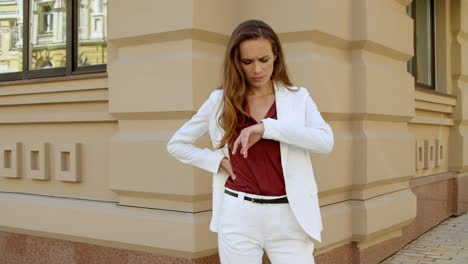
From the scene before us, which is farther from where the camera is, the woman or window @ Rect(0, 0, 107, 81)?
window @ Rect(0, 0, 107, 81)

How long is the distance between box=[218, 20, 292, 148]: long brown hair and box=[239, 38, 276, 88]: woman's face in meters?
0.02

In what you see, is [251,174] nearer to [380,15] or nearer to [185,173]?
[185,173]

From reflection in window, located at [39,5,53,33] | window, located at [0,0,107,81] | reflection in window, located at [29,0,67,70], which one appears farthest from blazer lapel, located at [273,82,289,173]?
reflection in window, located at [39,5,53,33]

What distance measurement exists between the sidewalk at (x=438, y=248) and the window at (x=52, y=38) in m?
3.44

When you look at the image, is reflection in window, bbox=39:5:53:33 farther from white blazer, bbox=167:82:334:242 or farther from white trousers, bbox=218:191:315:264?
white trousers, bbox=218:191:315:264

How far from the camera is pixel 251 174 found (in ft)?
8.20

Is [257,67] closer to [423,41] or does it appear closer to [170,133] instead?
[170,133]

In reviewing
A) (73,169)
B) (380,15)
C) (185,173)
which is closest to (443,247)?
(380,15)

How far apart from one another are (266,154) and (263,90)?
30cm

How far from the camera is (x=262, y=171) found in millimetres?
2490

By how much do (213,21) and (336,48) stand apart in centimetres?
117

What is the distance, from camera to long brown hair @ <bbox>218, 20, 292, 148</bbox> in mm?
2441

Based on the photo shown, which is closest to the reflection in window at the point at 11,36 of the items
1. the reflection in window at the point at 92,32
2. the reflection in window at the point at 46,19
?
the reflection in window at the point at 46,19

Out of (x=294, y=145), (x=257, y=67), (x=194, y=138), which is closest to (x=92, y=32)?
(x=194, y=138)
